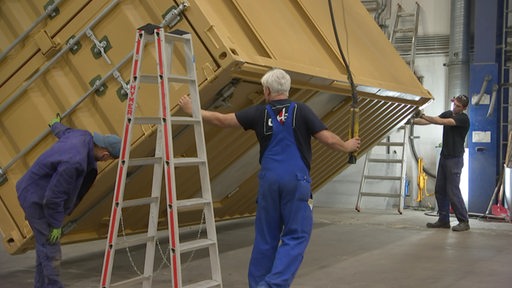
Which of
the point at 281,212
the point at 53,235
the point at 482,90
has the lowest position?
the point at 482,90

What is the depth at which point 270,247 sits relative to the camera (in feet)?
13.3

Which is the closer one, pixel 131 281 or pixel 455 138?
pixel 131 281

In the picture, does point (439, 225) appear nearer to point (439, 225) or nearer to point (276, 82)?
point (439, 225)

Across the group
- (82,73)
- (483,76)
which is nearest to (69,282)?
(82,73)

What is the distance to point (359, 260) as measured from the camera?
616 cm

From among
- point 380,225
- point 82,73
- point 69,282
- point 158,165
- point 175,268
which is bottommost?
point 380,225

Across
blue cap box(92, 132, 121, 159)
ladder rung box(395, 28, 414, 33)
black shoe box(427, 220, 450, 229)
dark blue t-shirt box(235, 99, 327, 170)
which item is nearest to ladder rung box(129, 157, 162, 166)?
blue cap box(92, 132, 121, 159)

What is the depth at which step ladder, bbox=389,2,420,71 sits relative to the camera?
37.1 ft

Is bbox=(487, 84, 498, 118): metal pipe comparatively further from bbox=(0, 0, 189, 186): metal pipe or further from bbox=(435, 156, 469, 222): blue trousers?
bbox=(0, 0, 189, 186): metal pipe

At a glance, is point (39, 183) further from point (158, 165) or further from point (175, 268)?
point (175, 268)

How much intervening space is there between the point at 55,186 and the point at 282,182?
4.61 feet

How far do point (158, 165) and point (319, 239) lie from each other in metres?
3.57

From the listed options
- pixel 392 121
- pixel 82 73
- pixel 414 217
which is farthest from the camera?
pixel 414 217

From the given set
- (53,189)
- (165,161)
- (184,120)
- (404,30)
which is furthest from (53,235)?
(404,30)
